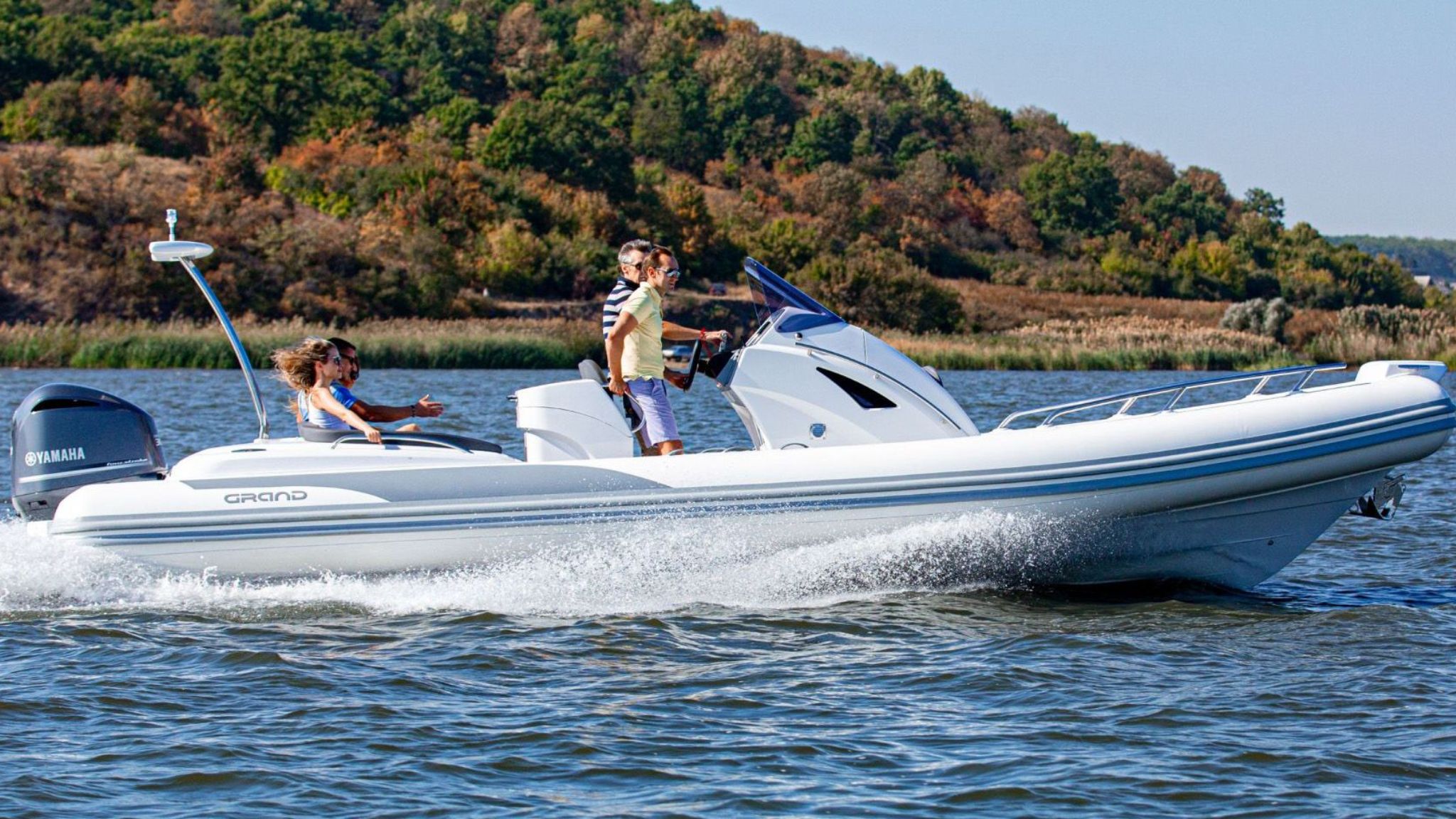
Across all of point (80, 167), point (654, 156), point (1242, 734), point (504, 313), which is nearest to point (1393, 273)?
point (654, 156)

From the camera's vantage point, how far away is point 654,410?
737 centimetres

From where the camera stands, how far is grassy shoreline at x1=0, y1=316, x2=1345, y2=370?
26984 mm

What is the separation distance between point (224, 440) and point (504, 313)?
3016 centimetres

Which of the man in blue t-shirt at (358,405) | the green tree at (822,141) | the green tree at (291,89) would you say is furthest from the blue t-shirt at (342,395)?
the green tree at (822,141)

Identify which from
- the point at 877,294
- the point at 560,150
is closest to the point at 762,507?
the point at 877,294

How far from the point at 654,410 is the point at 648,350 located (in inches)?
11.4

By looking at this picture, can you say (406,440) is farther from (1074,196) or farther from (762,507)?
(1074,196)

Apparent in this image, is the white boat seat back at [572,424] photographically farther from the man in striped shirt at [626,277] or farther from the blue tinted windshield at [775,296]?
the blue tinted windshield at [775,296]

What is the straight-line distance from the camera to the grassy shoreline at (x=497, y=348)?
26984mm

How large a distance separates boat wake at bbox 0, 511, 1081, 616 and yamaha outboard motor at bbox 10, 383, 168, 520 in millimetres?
232

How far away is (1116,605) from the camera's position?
7.34 meters

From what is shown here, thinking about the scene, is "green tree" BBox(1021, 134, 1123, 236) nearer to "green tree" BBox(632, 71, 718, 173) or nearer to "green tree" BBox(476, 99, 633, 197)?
"green tree" BBox(632, 71, 718, 173)

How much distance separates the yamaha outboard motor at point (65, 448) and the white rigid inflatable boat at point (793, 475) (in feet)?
0.04

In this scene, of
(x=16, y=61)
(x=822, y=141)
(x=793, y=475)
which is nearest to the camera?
(x=793, y=475)
